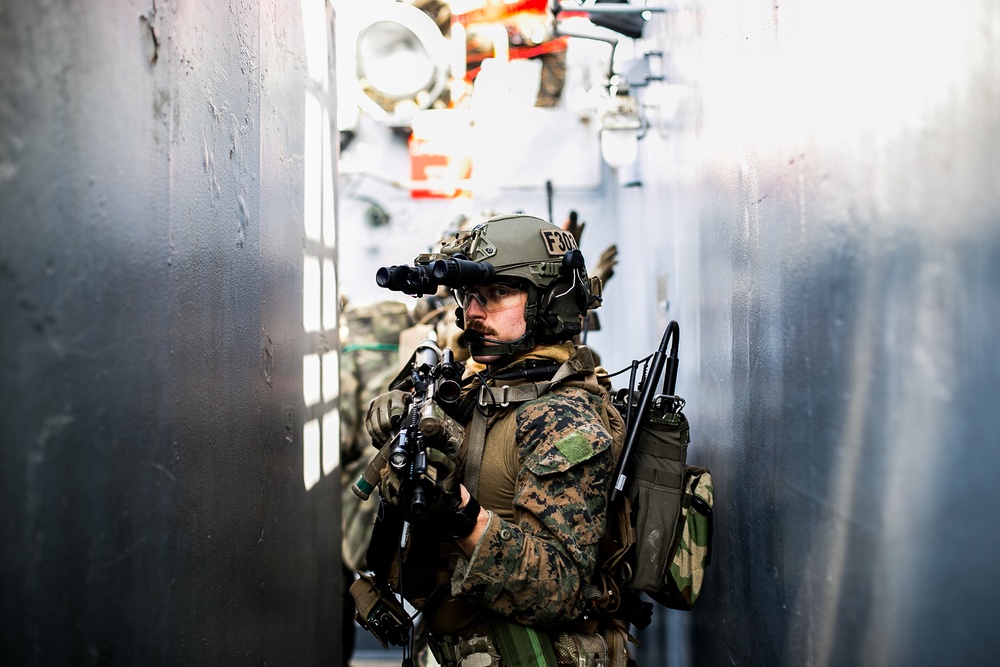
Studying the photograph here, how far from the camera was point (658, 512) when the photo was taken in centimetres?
267

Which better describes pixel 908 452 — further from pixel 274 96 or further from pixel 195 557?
pixel 274 96

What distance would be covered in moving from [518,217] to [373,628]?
1526 mm

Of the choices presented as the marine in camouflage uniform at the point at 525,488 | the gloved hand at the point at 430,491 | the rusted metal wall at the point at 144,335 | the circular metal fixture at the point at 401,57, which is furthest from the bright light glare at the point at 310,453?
the circular metal fixture at the point at 401,57

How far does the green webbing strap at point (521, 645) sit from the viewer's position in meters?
2.57

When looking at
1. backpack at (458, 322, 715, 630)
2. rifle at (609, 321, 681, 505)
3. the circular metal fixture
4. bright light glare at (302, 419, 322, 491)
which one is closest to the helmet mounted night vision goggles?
backpack at (458, 322, 715, 630)

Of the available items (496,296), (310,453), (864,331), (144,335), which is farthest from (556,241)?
(144,335)

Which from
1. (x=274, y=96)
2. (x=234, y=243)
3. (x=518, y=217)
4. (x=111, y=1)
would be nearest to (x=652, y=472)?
(x=518, y=217)

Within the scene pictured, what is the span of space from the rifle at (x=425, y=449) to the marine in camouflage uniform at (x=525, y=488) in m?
0.10

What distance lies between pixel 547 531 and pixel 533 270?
35.5 inches

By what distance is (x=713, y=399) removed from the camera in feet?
10.1

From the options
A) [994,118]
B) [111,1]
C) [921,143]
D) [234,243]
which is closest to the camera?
[994,118]

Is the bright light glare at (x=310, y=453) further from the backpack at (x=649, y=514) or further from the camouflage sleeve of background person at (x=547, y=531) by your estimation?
the camouflage sleeve of background person at (x=547, y=531)

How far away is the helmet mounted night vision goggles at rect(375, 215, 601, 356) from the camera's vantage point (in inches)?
112

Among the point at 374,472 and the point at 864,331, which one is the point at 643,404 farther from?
the point at 864,331
